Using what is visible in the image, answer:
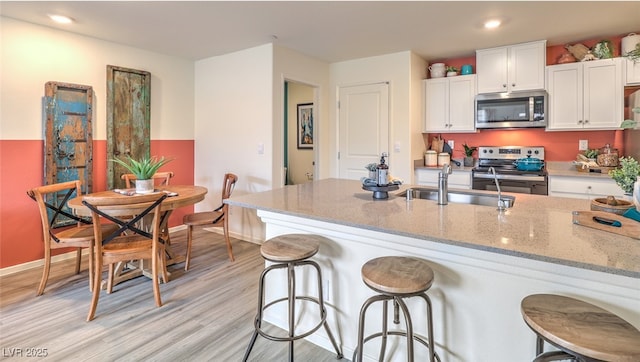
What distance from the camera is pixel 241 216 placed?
14.7 ft

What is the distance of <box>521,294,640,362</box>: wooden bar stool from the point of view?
0.93m

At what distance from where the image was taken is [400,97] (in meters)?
4.41

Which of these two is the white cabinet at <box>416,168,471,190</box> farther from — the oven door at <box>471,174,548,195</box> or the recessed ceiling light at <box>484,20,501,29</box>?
the recessed ceiling light at <box>484,20,501,29</box>

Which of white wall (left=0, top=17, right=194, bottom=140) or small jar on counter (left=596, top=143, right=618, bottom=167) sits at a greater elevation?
white wall (left=0, top=17, right=194, bottom=140)

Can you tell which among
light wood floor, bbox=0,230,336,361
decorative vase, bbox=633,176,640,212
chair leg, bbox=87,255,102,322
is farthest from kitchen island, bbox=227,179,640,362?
chair leg, bbox=87,255,102,322

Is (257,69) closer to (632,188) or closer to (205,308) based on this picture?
(205,308)

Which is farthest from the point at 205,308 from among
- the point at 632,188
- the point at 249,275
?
the point at 632,188

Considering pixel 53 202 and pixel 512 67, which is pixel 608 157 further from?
pixel 53 202

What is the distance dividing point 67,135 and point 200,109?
1.69 meters

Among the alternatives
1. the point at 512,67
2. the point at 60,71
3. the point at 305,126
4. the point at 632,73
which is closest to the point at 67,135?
the point at 60,71

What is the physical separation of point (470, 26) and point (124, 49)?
396 centimetres

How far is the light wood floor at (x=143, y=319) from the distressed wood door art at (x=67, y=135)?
956mm

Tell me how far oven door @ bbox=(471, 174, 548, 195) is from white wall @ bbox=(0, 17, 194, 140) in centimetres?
411

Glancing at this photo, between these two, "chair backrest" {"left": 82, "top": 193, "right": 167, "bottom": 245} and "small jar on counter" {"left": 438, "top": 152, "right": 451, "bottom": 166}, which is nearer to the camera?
"chair backrest" {"left": 82, "top": 193, "right": 167, "bottom": 245}
